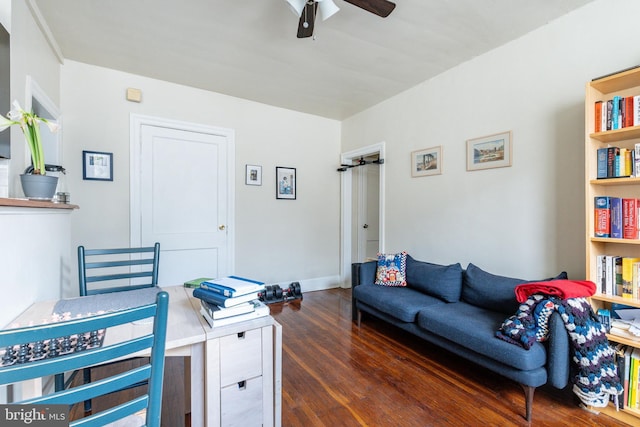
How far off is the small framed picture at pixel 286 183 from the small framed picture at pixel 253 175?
27 cm

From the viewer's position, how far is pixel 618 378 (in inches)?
68.3

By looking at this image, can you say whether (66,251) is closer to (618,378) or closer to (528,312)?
(528,312)

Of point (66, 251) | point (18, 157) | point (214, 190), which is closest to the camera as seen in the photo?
point (18, 157)

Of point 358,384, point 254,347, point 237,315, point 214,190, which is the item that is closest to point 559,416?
point 358,384

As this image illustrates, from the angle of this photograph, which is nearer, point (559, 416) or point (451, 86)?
point (559, 416)

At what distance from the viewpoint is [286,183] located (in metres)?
4.32

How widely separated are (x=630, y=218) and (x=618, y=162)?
35cm

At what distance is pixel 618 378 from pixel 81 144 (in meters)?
4.69

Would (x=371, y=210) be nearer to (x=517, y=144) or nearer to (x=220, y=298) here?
(x=517, y=144)

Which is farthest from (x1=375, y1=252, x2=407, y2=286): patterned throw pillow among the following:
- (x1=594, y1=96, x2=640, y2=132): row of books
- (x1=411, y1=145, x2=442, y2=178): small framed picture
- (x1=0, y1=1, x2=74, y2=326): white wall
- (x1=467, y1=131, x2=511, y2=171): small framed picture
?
(x1=0, y1=1, x2=74, y2=326): white wall

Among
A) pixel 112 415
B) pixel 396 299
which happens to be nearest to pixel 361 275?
pixel 396 299

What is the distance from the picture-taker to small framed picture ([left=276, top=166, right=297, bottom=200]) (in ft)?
14.0

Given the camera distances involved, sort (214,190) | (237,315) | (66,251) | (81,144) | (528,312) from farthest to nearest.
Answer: (214,190) → (81,144) → (66,251) → (528,312) → (237,315)

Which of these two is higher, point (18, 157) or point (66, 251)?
point (18, 157)
